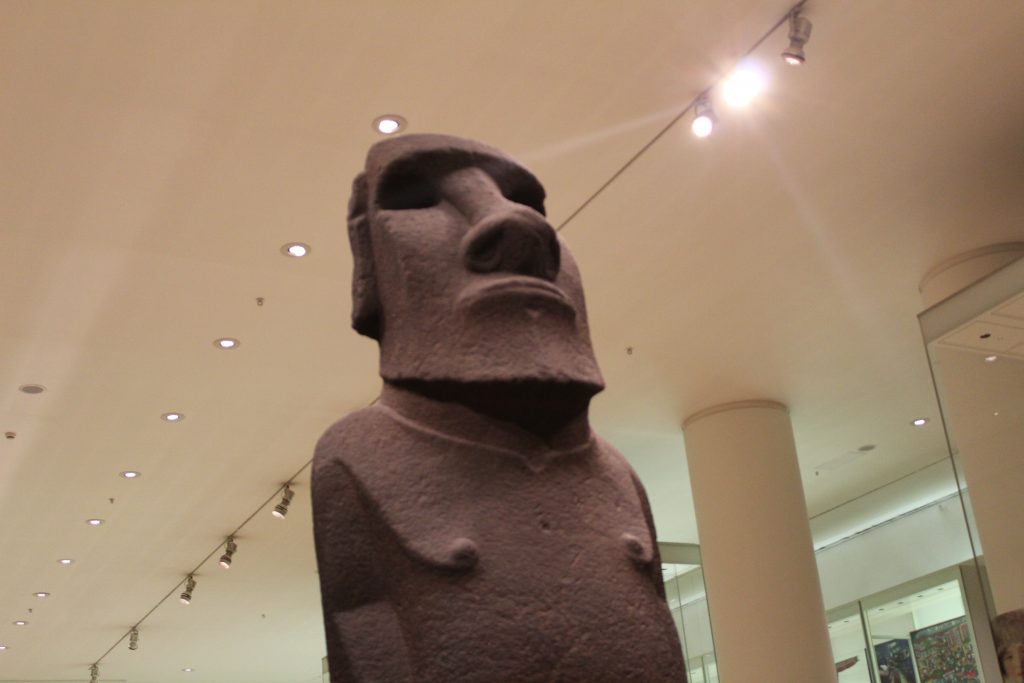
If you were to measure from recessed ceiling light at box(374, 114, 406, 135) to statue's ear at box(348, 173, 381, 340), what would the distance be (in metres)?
2.60

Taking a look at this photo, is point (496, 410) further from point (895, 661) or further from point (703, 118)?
point (895, 661)

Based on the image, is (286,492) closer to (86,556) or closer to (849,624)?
(86,556)

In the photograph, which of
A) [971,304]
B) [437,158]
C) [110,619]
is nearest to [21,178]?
[437,158]

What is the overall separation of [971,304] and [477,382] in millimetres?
3792

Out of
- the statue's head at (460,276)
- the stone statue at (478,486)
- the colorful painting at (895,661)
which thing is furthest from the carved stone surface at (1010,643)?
the colorful painting at (895,661)

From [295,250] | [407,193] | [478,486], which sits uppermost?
[295,250]

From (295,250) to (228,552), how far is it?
576 centimetres

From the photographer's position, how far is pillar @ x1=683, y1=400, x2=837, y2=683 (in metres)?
7.83

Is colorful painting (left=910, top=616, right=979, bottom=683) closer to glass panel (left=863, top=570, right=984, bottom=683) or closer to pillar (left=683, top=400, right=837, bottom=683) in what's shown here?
glass panel (left=863, top=570, right=984, bottom=683)

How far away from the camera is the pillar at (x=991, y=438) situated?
17.0ft

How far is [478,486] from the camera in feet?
7.47

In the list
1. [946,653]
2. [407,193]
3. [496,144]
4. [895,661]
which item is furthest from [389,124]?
[895,661]

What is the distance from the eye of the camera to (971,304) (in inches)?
211

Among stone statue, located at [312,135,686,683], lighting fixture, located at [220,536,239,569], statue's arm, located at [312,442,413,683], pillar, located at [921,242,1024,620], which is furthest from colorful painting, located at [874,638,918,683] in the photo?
statue's arm, located at [312,442,413,683]
